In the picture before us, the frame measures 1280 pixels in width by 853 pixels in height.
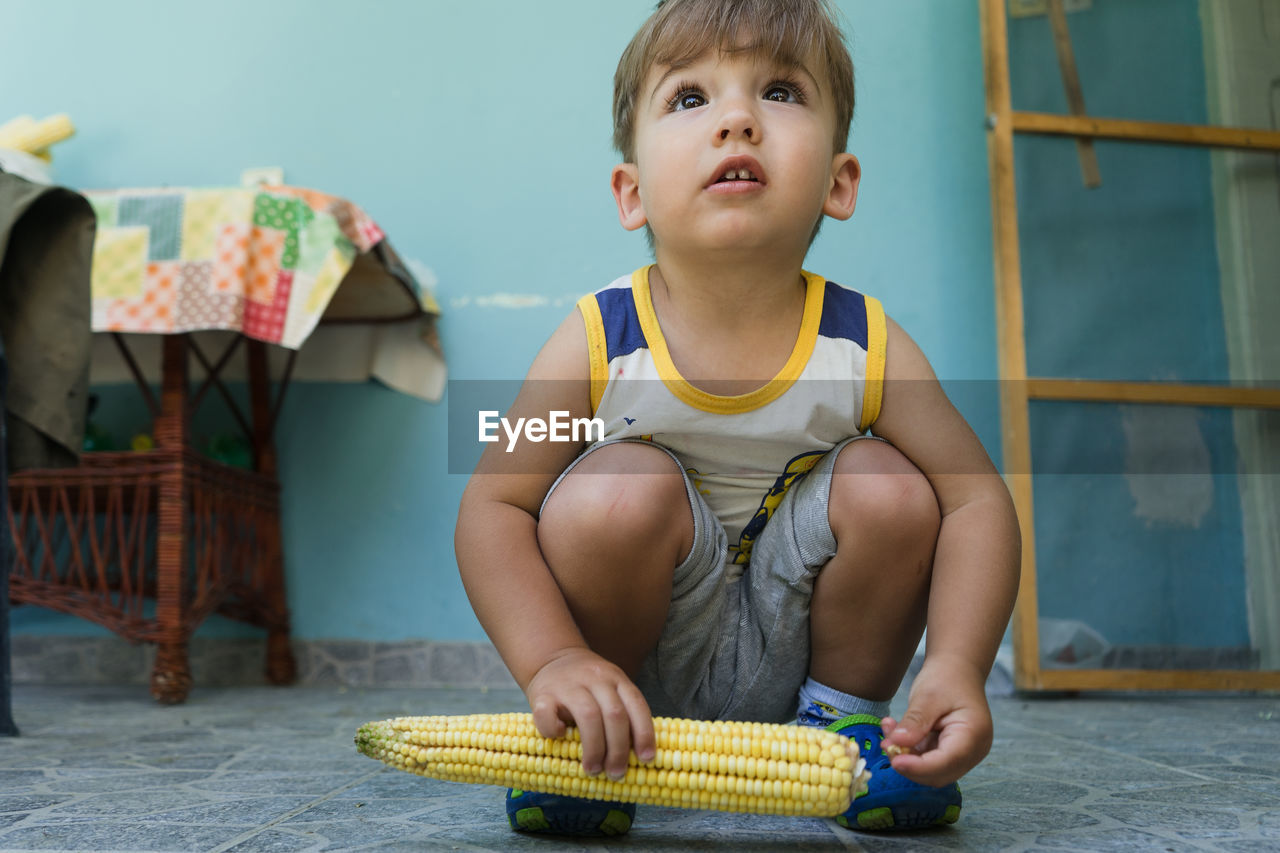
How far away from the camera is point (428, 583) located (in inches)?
84.4

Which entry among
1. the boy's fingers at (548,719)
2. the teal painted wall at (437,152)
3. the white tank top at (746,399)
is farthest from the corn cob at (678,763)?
the teal painted wall at (437,152)

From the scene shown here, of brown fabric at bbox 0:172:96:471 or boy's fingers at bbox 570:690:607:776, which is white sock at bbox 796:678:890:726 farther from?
brown fabric at bbox 0:172:96:471

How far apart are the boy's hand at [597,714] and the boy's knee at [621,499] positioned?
14 cm

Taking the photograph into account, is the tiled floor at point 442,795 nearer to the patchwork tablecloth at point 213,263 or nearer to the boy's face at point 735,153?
the boy's face at point 735,153

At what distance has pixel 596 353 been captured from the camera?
852mm

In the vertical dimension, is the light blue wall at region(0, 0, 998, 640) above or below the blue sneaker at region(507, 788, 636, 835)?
above

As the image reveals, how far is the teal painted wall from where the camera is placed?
218cm

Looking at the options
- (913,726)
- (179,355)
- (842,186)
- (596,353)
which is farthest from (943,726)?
(179,355)

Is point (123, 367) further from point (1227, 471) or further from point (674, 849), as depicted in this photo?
point (1227, 471)

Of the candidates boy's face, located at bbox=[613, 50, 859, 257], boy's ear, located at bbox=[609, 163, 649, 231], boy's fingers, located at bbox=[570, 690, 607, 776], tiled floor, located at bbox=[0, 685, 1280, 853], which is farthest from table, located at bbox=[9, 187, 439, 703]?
boy's fingers, located at bbox=[570, 690, 607, 776]

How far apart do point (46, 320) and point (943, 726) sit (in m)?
1.09

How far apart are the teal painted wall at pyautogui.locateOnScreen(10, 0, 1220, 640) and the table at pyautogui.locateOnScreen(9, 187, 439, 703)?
25 centimetres

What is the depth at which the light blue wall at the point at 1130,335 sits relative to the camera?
6.43 ft

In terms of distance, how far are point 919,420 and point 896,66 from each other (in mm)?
1636
